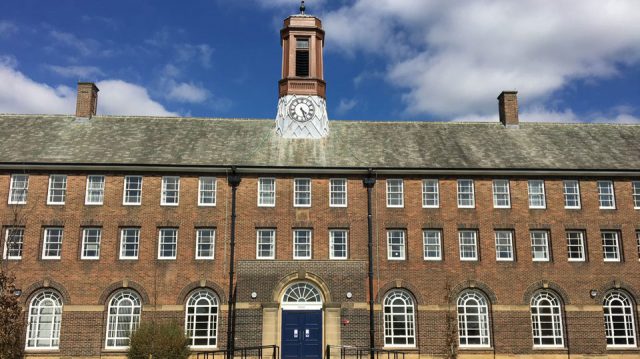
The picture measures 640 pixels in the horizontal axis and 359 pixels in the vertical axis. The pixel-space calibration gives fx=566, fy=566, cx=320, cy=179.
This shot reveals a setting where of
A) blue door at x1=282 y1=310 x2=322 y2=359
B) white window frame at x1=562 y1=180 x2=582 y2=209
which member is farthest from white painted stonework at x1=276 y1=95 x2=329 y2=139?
white window frame at x1=562 y1=180 x2=582 y2=209

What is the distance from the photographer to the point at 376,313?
24500 millimetres

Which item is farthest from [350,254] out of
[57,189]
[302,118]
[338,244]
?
[57,189]

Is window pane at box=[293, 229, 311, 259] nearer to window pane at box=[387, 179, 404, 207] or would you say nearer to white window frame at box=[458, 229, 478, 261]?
window pane at box=[387, 179, 404, 207]

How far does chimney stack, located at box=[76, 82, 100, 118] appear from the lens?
2977cm

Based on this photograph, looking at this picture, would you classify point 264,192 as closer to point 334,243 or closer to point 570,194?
point 334,243

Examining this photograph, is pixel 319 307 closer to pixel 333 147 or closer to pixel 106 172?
pixel 333 147

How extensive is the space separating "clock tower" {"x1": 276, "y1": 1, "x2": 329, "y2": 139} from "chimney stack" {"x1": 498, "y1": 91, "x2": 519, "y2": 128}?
9884 mm

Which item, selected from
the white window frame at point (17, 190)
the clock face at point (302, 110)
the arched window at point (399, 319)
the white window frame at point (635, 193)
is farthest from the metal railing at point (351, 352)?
the white window frame at point (17, 190)

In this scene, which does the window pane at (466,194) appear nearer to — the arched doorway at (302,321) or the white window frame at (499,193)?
the white window frame at (499,193)

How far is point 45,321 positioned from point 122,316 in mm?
3188

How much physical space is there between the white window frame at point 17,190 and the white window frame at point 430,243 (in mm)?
17847

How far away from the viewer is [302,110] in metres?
29.5

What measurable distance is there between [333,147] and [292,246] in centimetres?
577

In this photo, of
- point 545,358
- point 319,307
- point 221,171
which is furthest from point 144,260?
point 545,358
